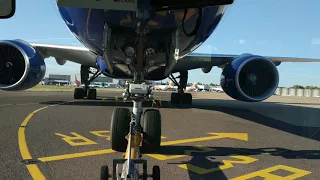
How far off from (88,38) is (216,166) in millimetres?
2292

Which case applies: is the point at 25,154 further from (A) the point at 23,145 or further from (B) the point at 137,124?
(B) the point at 137,124

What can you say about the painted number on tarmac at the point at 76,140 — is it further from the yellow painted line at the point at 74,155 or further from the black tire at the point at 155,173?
the black tire at the point at 155,173

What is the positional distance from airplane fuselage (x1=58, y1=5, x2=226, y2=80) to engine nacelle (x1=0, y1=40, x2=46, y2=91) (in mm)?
3803

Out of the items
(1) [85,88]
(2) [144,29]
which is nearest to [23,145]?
(2) [144,29]

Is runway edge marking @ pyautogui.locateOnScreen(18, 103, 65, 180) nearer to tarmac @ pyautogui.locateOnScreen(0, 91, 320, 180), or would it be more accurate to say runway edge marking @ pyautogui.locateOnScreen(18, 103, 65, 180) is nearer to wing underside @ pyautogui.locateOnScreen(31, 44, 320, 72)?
tarmac @ pyautogui.locateOnScreen(0, 91, 320, 180)

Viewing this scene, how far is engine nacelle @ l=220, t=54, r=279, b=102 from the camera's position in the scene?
7223mm

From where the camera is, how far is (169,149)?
484 centimetres

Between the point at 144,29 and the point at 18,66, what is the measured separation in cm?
519

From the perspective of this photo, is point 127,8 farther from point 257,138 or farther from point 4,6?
point 257,138

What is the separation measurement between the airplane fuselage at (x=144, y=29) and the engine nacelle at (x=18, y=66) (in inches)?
150

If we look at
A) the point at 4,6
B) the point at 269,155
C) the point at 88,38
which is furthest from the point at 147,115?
the point at 4,6

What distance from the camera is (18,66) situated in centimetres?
743

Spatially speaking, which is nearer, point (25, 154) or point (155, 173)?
point (155, 173)

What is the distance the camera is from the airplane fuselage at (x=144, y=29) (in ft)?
10.3
